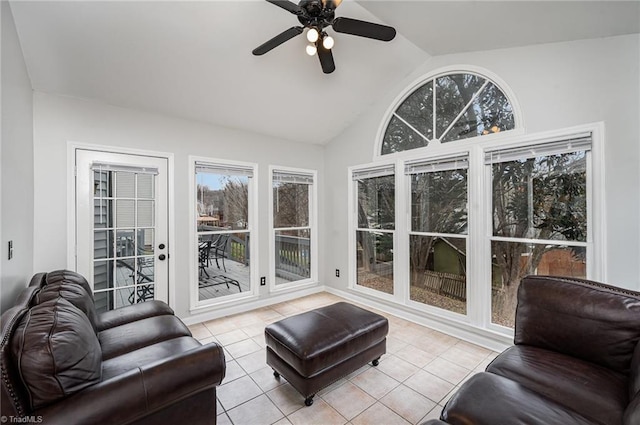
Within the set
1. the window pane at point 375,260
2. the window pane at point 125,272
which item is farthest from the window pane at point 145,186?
the window pane at point 375,260

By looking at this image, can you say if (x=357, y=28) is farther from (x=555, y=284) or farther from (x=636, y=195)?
(x=636, y=195)

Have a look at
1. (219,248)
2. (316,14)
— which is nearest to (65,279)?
(219,248)

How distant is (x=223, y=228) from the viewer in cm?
384

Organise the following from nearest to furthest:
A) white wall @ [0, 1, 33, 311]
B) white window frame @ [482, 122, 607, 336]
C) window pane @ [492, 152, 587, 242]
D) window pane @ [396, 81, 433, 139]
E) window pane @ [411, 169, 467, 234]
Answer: white wall @ [0, 1, 33, 311] → white window frame @ [482, 122, 607, 336] → window pane @ [492, 152, 587, 242] → window pane @ [411, 169, 467, 234] → window pane @ [396, 81, 433, 139]

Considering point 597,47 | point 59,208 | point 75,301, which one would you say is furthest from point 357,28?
point 59,208

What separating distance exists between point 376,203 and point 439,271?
1.30 m

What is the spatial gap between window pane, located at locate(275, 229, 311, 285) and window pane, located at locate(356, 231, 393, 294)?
92 cm

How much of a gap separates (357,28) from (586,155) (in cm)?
225

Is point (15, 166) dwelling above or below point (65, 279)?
above

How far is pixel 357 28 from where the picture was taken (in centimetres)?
206

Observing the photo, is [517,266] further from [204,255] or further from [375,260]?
[204,255]

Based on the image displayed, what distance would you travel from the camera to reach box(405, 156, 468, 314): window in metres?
3.20

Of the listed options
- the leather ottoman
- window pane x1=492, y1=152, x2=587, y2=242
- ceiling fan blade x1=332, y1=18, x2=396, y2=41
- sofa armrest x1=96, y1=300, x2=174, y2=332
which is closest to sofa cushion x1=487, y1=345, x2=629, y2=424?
the leather ottoman

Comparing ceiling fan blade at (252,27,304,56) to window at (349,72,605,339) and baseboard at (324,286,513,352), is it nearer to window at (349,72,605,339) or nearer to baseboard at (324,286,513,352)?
window at (349,72,605,339)
